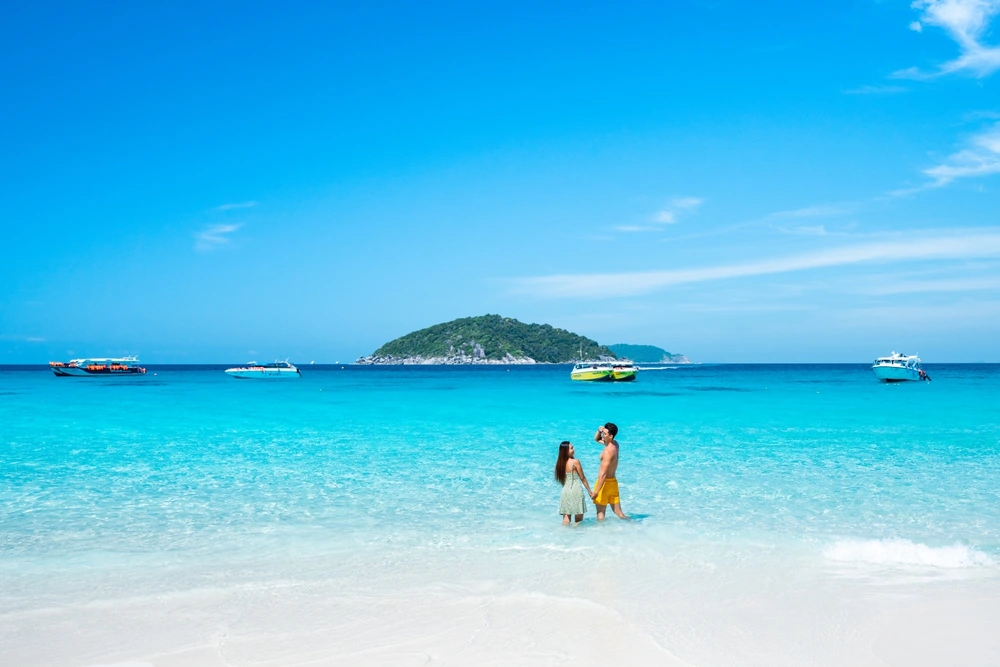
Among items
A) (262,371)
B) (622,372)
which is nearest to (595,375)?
(622,372)

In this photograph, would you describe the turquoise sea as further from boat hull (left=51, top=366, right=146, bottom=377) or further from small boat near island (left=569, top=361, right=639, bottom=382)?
boat hull (left=51, top=366, right=146, bottom=377)

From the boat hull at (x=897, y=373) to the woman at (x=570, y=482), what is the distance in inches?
3060

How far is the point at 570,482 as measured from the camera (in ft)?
33.5

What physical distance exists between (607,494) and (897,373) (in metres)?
77.5

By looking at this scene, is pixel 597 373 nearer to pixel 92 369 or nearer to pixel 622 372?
pixel 622 372

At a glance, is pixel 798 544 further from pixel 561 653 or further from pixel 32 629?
pixel 32 629

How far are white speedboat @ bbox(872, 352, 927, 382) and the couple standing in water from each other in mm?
77244

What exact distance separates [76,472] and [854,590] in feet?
55.3

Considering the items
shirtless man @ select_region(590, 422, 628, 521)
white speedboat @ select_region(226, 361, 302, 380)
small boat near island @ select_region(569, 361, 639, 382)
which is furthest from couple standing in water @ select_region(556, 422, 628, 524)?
white speedboat @ select_region(226, 361, 302, 380)

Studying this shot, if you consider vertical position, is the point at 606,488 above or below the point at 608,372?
below

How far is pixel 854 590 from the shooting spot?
7340 mm

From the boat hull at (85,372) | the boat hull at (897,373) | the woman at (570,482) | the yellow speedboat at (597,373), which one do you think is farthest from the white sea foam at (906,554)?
the boat hull at (85,372)

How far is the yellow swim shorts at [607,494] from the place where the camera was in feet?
34.5

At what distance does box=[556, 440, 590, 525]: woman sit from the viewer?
10164 millimetres
